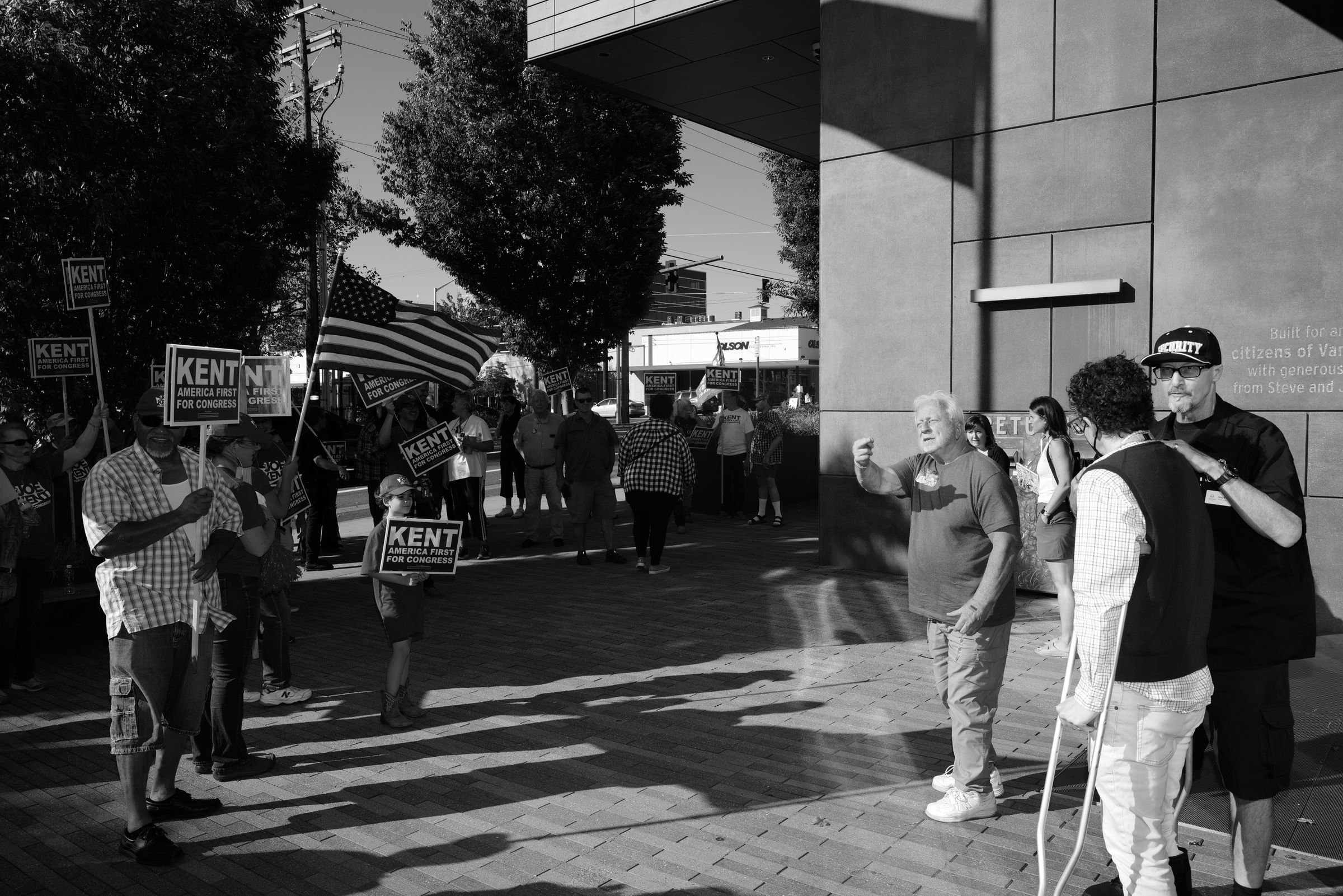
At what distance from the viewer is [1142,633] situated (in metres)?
3.10

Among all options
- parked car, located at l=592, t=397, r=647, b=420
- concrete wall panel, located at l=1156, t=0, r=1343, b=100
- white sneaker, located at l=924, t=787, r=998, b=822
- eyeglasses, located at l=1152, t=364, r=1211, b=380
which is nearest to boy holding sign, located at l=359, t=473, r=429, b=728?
white sneaker, located at l=924, t=787, r=998, b=822

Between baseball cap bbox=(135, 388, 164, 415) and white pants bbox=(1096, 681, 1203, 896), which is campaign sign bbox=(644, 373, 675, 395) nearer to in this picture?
baseball cap bbox=(135, 388, 164, 415)

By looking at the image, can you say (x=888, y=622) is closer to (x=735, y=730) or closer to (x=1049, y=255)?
(x=735, y=730)

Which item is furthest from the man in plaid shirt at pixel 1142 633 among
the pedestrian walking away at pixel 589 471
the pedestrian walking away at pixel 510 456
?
the pedestrian walking away at pixel 510 456

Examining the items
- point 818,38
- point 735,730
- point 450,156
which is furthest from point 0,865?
point 450,156

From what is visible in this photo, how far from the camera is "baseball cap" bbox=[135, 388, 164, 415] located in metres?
4.50

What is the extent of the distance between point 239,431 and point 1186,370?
496 centimetres

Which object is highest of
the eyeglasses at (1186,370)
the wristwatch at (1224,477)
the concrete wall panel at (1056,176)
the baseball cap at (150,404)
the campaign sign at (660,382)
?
the concrete wall panel at (1056,176)

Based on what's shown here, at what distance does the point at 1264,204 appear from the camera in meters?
7.82

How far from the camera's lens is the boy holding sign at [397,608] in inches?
226

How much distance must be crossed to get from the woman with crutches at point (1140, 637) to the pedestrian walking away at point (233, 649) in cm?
393

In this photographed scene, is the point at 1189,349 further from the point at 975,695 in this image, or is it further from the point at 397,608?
the point at 397,608

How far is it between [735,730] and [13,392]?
9256 millimetres

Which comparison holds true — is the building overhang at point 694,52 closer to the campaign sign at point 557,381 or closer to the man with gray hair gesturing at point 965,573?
the campaign sign at point 557,381
